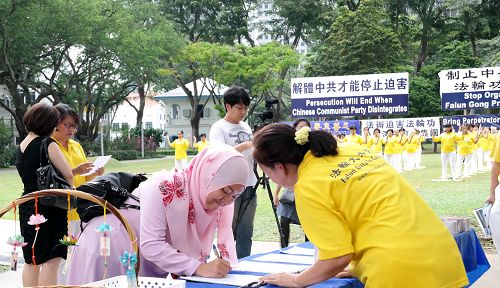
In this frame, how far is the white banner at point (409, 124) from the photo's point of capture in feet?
73.5

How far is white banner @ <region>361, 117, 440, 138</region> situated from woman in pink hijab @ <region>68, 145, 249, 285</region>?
802 inches

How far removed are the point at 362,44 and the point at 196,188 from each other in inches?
1147

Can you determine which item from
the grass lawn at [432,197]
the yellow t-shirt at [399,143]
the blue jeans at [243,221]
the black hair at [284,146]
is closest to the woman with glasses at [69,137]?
the blue jeans at [243,221]

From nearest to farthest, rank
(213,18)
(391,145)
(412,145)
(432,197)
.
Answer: (432,197)
(391,145)
(412,145)
(213,18)

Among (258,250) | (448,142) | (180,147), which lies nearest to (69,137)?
(258,250)

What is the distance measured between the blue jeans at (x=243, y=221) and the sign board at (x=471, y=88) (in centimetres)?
1627

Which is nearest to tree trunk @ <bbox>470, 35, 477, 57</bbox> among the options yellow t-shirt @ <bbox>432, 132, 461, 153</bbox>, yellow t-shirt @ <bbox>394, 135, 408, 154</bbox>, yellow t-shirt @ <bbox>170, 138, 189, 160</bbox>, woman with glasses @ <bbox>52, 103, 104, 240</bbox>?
yellow t-shirt @ <bbox>394, 135, 408, 154</bbox>

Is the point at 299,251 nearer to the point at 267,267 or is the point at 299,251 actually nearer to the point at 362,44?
the point at 267,267

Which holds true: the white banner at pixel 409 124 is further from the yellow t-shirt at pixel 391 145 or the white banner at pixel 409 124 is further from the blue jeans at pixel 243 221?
the blue jeans at pixel 243 221

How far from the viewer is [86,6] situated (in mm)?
23156

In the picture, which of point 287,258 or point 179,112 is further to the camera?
point 179,112

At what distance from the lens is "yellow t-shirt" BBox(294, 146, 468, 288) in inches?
76.0

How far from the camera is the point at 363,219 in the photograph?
1974mm

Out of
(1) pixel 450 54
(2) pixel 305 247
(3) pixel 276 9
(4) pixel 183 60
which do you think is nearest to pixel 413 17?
(1) pixel 450 54
